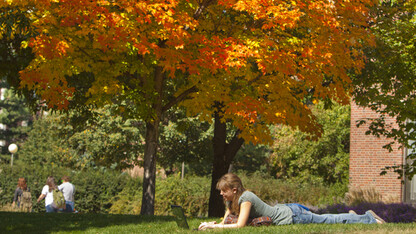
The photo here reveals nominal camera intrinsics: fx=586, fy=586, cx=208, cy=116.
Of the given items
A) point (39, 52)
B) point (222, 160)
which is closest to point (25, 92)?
point (39, 52)

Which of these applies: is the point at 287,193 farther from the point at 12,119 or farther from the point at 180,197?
the point at 12,119

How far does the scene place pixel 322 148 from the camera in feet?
106

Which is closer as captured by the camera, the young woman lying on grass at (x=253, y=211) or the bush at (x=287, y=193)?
the young woman lying on grass at (x=253, y=211)

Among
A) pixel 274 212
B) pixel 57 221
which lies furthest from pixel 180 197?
pixel 274 212

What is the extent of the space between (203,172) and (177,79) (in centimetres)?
2424

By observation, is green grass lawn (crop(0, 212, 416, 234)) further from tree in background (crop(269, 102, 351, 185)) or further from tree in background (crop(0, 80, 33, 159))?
tree in background (crop(0, 80, 33, 159))

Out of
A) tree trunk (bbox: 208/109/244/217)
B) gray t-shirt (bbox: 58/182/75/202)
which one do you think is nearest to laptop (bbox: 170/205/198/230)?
tree trunk (bbox: 208/109/244/217)

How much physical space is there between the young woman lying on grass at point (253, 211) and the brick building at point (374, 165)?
1161 cm

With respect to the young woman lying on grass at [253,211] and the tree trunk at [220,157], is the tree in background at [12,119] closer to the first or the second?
the tree trunk at [220,157]

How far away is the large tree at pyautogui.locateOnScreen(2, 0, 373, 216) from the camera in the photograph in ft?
39.3

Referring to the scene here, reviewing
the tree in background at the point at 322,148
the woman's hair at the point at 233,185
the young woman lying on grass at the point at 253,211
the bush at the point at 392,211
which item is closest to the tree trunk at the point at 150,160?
the bush at the point at 392,211

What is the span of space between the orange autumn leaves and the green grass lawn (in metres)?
2.69

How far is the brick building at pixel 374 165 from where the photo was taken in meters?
20.1

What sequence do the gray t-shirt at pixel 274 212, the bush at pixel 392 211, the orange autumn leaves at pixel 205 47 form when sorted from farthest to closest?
1. the bush at pixel 392 211
2. the orange autumn leaves at pixel 205 47
3. the gray t-shirt at pixel 274 212
